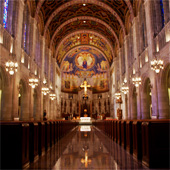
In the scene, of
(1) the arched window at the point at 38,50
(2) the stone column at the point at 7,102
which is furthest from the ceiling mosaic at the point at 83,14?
(2) the stone column at the point at 7,102

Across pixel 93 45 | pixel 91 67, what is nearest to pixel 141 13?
pixel 93 45

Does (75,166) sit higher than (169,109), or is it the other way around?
(169,109)

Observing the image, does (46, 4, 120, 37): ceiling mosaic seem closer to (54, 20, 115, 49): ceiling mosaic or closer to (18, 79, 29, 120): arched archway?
(54, 20, 115, 49): ceiling mosaic

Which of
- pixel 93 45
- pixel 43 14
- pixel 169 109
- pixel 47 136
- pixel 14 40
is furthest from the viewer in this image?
pixel 93 45

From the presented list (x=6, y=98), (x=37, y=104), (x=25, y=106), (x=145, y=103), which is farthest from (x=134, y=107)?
(x=6, y=98)

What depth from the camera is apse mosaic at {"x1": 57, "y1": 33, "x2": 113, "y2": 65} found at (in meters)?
32.3

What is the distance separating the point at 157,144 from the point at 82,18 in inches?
977

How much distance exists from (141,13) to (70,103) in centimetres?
2608

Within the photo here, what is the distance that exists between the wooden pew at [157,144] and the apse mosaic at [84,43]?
1140 inches

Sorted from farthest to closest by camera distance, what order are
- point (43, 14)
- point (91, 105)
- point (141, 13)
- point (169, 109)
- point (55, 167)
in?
1. point (91, 105)
2. point (43, 14)
3. point (141, 13)
4. point (169, 109)
5. point (55, 167)

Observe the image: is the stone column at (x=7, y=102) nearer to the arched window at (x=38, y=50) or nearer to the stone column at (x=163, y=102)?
the arched window at (x=38, y=50)

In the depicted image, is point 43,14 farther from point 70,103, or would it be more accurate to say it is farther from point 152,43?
point 70,103

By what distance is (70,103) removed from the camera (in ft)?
127

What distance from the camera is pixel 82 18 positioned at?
26.2 metres
